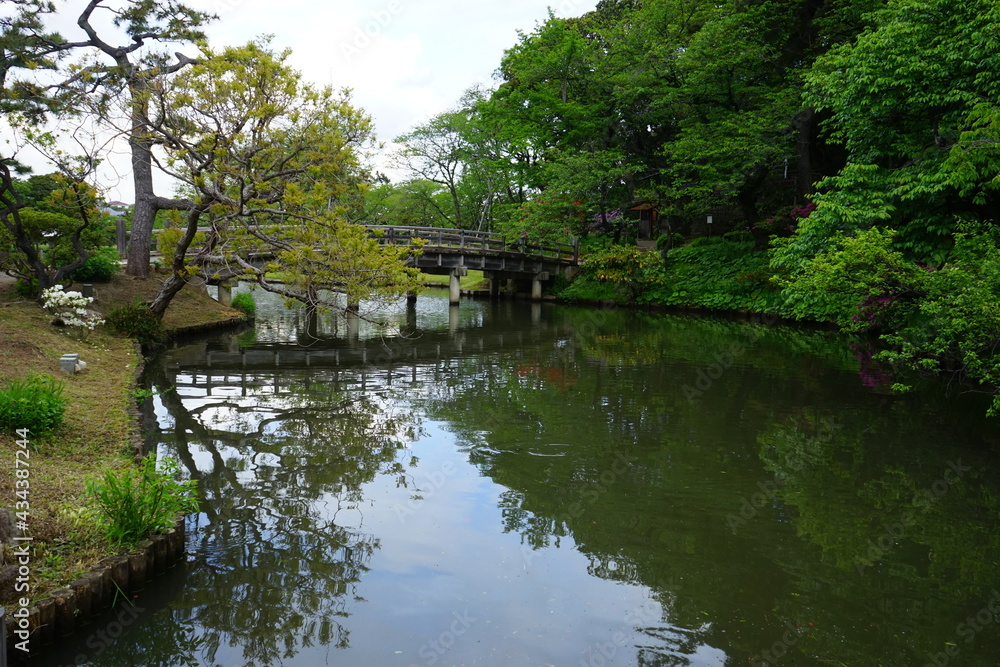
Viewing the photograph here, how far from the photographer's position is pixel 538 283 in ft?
107

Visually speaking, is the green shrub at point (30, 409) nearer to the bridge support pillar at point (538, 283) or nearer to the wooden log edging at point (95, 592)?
the wooden log edging at point (95, 592)

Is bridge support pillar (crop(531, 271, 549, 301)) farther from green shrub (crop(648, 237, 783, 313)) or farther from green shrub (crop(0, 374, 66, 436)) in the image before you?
green shrub (crop(0, 374, 66, 436))

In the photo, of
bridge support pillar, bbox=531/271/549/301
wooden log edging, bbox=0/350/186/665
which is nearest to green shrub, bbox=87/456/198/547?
wooden log edging, bbox=0/350/186/665

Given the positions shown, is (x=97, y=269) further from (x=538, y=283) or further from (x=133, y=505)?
(x=538, y=283)

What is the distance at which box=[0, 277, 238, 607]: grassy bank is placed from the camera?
186 inches

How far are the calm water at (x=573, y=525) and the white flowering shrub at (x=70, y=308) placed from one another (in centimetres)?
171
